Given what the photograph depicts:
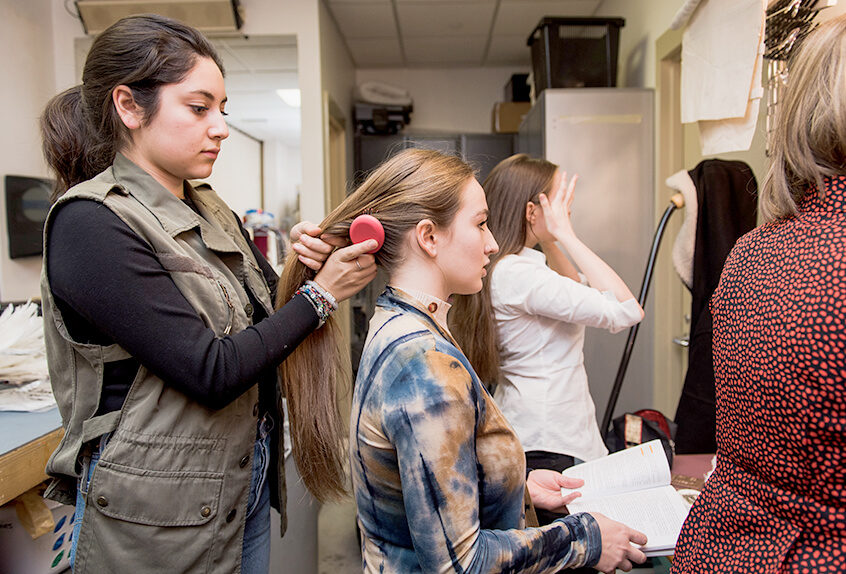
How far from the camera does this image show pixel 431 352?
78 cm

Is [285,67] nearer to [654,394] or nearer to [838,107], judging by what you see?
[654,394]

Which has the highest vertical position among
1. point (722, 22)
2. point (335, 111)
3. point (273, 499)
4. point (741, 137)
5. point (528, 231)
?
point (335, 111)

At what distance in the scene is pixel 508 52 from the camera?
496 cm

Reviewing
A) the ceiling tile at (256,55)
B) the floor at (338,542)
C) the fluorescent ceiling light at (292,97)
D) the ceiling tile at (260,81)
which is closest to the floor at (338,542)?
the floor at (338,542)

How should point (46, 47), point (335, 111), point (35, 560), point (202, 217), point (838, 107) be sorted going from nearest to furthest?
point (838, 107), point (202, 217), point (35, 560), point (46, 47), point (335, 111)

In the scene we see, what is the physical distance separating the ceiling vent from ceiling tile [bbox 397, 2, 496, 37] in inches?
45.3

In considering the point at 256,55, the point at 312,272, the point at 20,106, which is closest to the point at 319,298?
the point at 312,272

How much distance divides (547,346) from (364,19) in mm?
3461

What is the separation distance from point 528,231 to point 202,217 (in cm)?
90

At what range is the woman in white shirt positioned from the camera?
149cm

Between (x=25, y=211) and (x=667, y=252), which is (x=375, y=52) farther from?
(x=667, y=252)

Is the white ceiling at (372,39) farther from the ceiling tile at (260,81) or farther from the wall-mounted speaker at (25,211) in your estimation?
the wall-mounted speaker at (25,211)

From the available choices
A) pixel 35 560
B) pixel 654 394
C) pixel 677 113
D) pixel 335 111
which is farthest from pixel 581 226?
pixel 35 560

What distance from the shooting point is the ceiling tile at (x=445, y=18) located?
3918 mm
